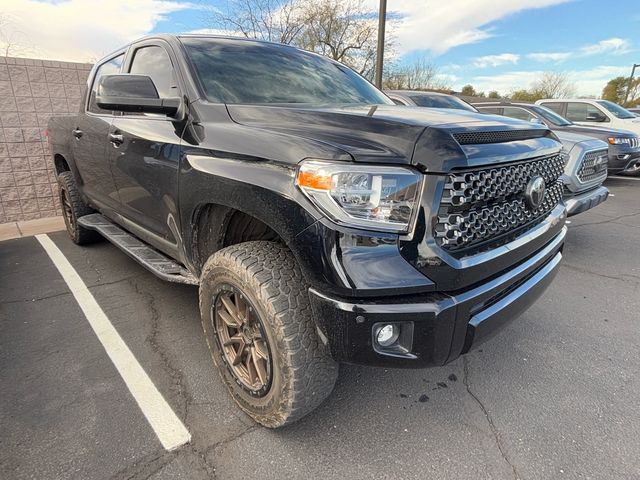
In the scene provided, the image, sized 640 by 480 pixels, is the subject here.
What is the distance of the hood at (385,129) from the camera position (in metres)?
1.48

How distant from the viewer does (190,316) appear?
9.90 feet

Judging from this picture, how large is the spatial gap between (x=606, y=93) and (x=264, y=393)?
6586cm

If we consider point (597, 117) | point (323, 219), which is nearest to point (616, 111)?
point (597, 117)

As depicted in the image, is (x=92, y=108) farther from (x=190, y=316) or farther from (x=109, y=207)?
(x=190, y=316)

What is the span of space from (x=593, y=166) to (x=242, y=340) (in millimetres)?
4680

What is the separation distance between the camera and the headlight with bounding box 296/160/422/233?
145 centimetres

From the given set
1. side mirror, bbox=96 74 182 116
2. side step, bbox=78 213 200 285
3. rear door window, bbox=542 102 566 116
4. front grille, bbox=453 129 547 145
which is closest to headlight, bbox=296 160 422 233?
front grille, bbox=453 129 547 145

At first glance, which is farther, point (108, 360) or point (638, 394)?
point (108, 360)

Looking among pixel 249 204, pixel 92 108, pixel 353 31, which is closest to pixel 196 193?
pixel 249 204


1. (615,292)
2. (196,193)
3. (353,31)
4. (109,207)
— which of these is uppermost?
(353,31)

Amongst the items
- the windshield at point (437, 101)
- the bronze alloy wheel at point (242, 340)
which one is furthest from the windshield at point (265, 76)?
the windshield at point (437, 101)

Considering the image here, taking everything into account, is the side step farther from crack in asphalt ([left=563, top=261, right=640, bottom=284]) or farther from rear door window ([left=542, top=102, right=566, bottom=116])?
rear door window ([left=542, top=102, right=566, bottom=116])

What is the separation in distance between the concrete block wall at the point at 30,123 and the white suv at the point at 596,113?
10.7 meters

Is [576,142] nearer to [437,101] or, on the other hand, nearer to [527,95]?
[437,101]
